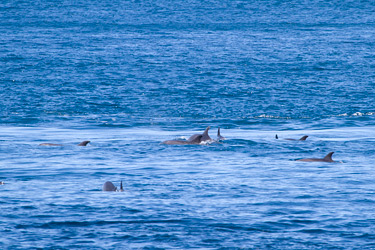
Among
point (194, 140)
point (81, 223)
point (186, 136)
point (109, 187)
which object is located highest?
point (81, 223)

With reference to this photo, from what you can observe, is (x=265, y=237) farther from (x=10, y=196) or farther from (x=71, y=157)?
(x=71, y=157)

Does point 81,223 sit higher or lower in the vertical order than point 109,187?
higher

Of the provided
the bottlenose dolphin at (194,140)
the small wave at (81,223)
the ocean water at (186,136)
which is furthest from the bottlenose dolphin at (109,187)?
the bottlenose dolphin at (194,140)

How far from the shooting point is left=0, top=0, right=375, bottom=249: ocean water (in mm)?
14758

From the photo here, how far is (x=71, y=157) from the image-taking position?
23.4 metres

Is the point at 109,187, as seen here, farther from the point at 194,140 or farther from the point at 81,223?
the point at 194,140

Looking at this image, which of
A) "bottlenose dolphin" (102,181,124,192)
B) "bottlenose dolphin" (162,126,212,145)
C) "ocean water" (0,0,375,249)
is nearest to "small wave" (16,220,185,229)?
"ocean water" (0,0,375,249)

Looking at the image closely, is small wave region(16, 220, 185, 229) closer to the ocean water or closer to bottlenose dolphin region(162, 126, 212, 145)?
the ocean water

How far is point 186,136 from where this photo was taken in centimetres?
2905

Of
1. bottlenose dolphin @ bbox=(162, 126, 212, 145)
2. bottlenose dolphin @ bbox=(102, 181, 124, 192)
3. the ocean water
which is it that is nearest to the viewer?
the ocean water

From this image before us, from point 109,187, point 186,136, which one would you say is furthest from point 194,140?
point 109,187

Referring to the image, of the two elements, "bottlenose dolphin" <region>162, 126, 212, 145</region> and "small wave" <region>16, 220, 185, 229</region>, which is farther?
"bottlenose dolphin" <region>162, 126, 212, 145</region>

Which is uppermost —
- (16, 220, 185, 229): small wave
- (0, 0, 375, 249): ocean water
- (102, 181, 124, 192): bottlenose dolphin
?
(16, 220, 185, 229): small wave

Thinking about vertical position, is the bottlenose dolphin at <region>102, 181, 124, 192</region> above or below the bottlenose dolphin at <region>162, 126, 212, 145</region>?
above
